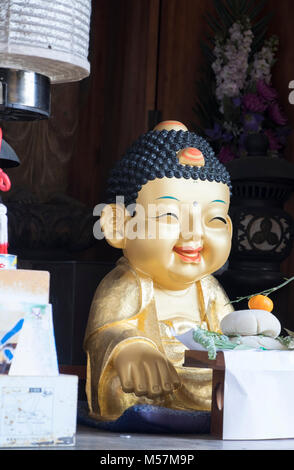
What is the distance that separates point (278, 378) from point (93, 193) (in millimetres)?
1323

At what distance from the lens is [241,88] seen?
325 cm

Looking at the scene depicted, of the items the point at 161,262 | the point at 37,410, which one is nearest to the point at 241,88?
the point at 161,262

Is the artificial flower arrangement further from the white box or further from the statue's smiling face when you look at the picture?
the white box

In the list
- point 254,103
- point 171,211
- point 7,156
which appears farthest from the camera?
point 254,103

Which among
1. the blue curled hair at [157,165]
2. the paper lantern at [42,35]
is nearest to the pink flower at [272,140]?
the blue curled hair at [157,165]

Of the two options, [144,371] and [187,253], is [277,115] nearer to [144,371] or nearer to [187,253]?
[187,253]

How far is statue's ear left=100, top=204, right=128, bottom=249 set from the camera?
2.39 meters

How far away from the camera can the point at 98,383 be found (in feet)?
7.36

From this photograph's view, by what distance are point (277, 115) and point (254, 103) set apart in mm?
98

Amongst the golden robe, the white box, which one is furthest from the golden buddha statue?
the white box

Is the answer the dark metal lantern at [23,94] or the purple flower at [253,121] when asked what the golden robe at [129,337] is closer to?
the dark metal lantern at [23,94]

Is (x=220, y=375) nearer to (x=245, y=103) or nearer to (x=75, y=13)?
(x=75, y=13)

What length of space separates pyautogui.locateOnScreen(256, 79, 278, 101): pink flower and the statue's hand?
1362 millimetres

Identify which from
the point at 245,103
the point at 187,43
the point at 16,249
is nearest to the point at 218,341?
the point at 16,249
